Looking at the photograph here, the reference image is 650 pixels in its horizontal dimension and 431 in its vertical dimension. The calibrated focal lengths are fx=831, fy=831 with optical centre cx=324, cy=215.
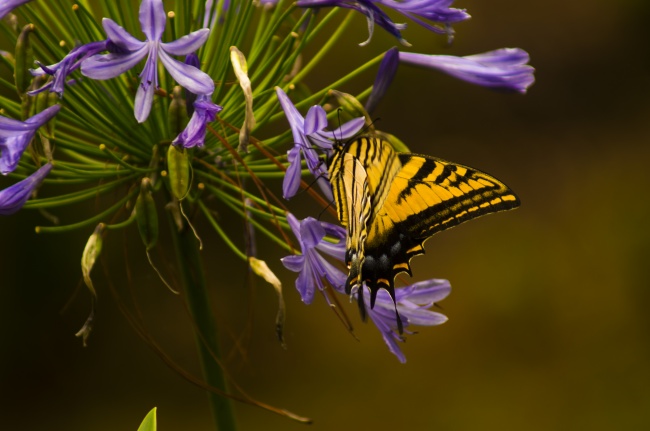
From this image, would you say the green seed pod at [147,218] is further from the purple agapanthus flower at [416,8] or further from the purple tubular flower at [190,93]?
the purple agapanthus flower at [416,8]

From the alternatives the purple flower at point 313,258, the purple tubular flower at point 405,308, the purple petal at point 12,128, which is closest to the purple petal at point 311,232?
the purple flower at point 313,258

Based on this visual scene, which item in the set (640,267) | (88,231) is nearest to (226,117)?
(88,231)

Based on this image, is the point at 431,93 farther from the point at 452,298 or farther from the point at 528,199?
the point at 452,298

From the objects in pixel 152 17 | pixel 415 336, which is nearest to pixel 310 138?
pixel 152 17

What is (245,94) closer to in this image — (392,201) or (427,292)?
(392,201)

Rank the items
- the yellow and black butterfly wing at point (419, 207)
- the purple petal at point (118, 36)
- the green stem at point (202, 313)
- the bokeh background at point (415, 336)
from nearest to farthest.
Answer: the purple petal at point (118, 36) < the yellow and black butterfly wing at point (419, 207) < the green stem at point (202, 313) < the bokeh background at point (415, 336)

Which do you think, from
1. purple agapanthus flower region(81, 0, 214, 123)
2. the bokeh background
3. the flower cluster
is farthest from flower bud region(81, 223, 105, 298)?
the bokeh background
